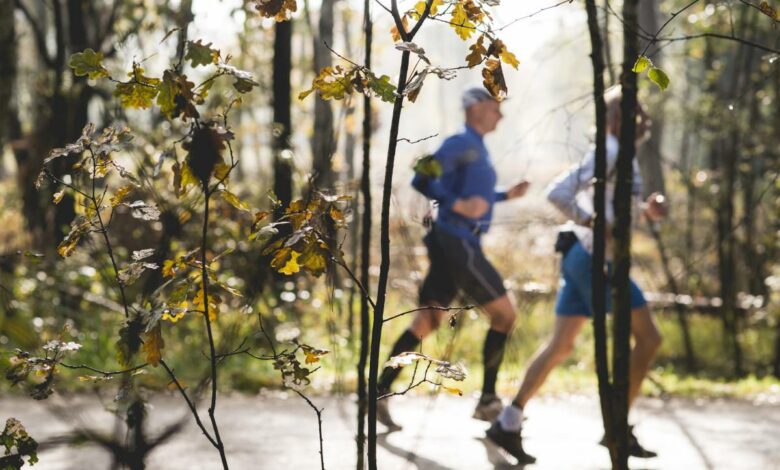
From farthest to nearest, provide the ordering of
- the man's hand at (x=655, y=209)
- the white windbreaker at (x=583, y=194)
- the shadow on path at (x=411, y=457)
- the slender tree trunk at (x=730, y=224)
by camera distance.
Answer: the slender tree trunk at (x=730, y=224) < the man's hand at (x=655, y=209) < the shadow on path at (x=411, y=457) < the white windbreaker at (x=583, y=194)

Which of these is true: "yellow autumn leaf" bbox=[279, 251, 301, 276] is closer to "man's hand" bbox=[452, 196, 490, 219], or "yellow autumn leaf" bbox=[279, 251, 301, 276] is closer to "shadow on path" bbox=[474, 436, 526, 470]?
"shadow on path" bbox=[474, 436, 526, 470]

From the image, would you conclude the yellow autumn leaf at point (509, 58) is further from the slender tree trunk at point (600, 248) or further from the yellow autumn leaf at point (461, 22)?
the slender tree trunk at point (600, 248)

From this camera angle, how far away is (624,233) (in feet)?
11.0

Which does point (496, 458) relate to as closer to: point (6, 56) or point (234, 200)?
point (234, 200)

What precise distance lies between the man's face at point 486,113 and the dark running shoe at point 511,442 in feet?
5.89

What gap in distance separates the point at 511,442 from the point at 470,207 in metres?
1.34

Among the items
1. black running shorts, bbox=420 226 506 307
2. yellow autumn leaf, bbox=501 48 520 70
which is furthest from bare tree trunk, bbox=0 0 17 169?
yellow autumn leaf, bbox=501 48 520 70

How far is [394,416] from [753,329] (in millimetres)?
7760

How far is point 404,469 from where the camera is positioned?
191 inches

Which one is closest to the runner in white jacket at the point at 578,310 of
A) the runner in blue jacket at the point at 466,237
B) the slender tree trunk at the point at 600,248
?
the runner in blue jacket at the point at 466,237

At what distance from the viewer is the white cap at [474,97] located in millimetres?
5812

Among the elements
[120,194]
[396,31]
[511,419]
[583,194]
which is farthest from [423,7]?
[511,419]

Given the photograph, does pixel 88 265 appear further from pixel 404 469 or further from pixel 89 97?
pixel 404 469

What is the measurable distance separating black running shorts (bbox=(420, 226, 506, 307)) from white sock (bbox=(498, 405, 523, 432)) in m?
0.69
